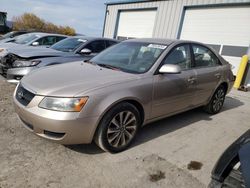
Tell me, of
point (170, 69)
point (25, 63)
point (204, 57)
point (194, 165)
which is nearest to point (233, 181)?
point (194, 165)

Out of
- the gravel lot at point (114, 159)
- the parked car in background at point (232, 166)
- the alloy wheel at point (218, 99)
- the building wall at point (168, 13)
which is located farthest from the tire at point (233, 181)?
the building wall at point (168, 13)

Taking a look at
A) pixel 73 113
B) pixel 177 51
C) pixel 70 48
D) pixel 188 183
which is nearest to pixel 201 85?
pixel 177 51

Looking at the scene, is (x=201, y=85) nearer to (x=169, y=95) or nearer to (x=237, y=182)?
(x=169, y=95)

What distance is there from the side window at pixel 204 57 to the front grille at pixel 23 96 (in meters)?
2.94

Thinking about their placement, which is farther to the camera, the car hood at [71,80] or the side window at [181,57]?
the side window at [181,57]

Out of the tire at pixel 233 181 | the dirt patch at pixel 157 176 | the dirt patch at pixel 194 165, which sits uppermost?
the tire at pixel 233 181

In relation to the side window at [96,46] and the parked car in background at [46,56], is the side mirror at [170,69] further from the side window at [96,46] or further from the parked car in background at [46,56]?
the side window at [96,46]

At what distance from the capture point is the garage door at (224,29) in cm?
1002

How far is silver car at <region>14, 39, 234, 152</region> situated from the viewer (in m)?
2.79

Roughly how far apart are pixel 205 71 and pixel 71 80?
8.82 feet

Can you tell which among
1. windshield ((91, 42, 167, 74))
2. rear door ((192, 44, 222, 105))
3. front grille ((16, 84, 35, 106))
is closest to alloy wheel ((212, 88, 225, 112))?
rear door ((192, 44, 222, 105))

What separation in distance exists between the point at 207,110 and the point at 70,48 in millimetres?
3929

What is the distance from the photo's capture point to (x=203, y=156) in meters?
3.48

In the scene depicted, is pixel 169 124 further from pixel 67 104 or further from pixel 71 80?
pixel 67 104
